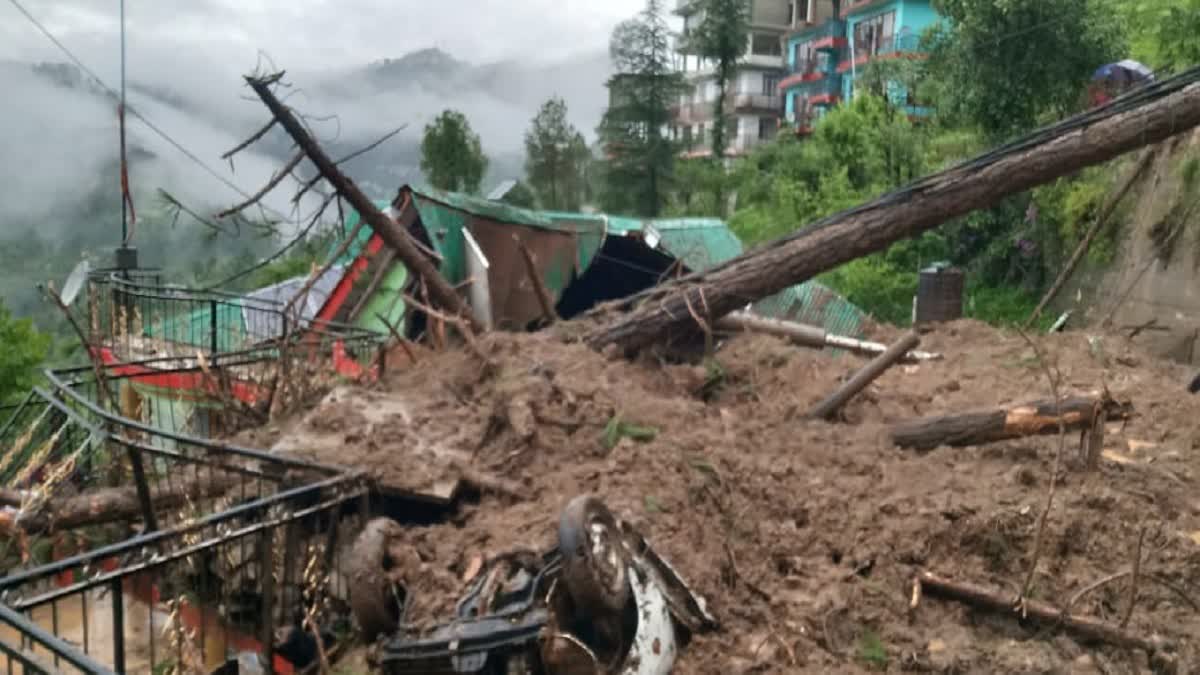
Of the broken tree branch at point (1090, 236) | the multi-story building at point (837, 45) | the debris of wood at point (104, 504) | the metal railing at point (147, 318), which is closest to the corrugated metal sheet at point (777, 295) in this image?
the broken tree branch at point (1090, 236)

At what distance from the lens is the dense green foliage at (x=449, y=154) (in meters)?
26.8

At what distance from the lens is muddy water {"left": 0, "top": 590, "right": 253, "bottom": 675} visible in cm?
455

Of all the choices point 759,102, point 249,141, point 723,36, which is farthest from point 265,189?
point 759,102

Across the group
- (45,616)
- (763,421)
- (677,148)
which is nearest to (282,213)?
(45,616)

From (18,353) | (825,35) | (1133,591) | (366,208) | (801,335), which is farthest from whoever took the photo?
(825,35)

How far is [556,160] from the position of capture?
28484 mm

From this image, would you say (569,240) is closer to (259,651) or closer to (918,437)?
(918,437)

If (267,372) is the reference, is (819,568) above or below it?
below

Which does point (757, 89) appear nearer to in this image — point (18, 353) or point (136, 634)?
point (18, 353)

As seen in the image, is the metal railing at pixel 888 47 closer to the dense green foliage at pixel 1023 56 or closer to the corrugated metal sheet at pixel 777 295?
the dense green foliage at pixel 1023 56

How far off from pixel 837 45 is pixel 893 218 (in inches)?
1180

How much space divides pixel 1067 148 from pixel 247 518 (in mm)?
6924

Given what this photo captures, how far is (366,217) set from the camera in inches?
351

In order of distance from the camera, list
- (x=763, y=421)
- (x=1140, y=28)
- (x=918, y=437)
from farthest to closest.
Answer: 1. (x=1140, y=28)
2. (x=763, y=421)
3. (x=918, y=437)
